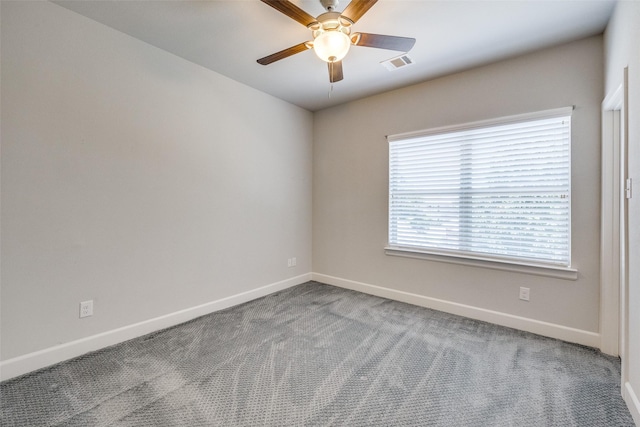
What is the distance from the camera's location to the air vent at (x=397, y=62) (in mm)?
2675

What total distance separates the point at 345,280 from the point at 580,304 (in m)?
2.41

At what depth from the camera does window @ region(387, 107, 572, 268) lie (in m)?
2.48

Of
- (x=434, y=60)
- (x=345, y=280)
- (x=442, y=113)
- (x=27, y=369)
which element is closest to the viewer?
(x=27, y=369)

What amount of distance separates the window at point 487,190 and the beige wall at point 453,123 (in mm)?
103

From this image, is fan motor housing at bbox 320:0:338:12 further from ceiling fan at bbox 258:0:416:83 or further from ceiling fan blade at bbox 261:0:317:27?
ceiling fan blade at bbox 261:0:317:27

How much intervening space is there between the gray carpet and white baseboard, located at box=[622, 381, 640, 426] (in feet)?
0.18

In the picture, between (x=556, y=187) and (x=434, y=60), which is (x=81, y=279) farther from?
(x=556, y=187)

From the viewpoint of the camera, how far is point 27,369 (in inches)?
76.2

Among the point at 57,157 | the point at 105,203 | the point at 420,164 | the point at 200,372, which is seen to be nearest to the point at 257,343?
the point at 200,372

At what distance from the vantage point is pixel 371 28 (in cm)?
227

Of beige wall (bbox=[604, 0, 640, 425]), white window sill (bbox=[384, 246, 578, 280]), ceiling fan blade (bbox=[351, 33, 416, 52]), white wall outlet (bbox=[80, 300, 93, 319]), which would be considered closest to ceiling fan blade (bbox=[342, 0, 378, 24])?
ceiling fan blade (bbox=[351, 33, 416, 52])

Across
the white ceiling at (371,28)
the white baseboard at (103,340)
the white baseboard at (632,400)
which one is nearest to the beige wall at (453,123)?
the white ceiling at (371,28)

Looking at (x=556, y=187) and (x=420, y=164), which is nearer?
(x=556, y=187)

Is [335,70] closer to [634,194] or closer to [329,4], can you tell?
[329,4]
